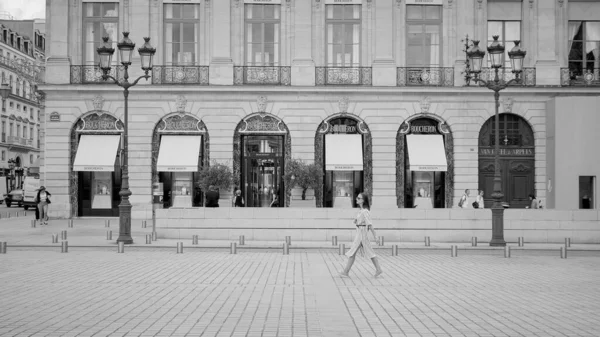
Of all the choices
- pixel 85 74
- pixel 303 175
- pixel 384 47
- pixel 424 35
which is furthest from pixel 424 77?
pixel 85 74

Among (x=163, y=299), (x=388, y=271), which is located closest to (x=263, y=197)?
(x=388, y=271)

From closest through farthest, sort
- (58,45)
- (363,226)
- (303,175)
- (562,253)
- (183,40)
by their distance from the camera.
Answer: (363,226)
(562,253)
(303,175)
(58,45)
(183,40)

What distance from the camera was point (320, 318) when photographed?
11273 millimetres

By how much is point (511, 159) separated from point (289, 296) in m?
29.0

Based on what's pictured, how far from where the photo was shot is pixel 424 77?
40.2 metres

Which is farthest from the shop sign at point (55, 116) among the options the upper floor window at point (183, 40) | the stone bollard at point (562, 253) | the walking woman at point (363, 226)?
the walking woman at point (363, 226)

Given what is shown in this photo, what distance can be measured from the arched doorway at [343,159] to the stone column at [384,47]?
2521mm

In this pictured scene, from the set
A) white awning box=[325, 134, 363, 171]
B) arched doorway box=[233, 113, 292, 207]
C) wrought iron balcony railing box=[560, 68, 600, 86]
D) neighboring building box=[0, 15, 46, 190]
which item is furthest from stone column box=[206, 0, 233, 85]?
neighboring building box=[0, 15, 46, 190]

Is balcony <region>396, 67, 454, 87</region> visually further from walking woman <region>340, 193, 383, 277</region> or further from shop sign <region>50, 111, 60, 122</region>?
walking woman <region>340, 193, 383, 277</region>

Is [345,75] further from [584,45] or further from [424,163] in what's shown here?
[584,45]

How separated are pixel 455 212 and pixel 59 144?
22.2 m

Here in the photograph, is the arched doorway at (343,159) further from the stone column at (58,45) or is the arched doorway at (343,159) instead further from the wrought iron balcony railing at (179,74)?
the stone column at (58,45)

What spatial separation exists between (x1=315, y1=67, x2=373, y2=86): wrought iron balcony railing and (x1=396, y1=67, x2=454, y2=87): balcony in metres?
1.62

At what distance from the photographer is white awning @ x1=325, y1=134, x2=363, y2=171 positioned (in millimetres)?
39344
